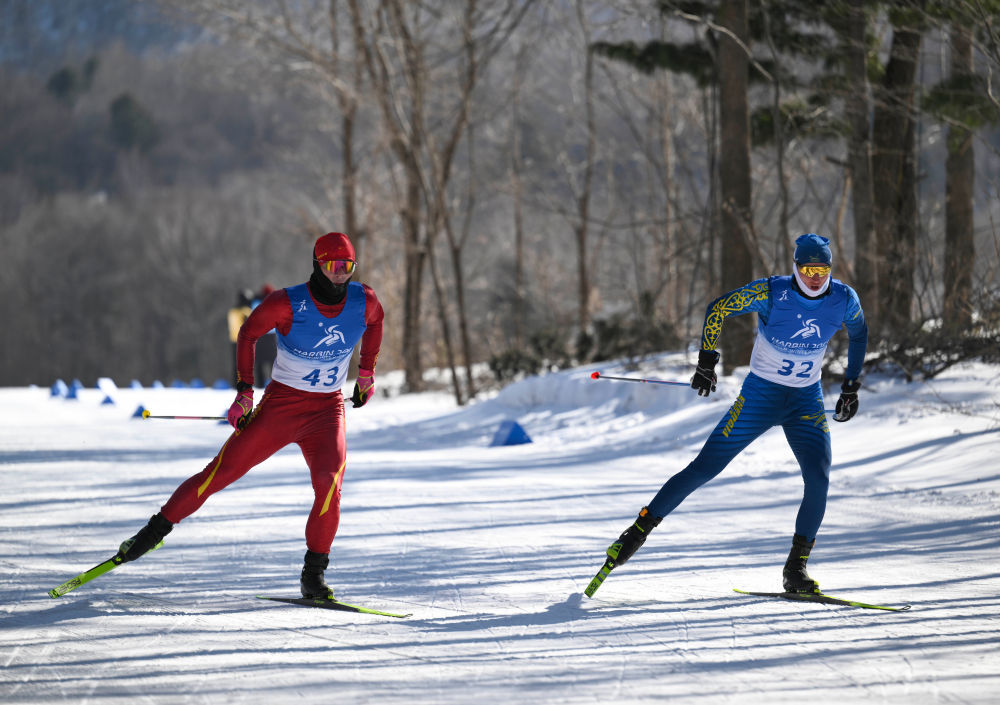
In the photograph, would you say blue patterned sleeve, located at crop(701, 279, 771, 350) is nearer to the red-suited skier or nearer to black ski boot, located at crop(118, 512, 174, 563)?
the red-suited skier

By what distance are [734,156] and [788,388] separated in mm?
10103

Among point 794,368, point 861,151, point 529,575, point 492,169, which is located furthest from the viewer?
point 492,169

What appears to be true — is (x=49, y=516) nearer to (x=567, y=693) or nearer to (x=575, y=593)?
(x=575, y=593)

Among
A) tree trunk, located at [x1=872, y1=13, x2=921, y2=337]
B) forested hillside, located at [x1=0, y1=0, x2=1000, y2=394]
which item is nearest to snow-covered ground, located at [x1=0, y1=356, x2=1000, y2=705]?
tree trunk, located at [x1=872, y1=13, x2=921, y2=337]

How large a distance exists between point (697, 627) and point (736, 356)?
1028cm

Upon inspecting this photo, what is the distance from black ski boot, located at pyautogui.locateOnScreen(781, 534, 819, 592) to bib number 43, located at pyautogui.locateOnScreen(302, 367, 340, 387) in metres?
2.40

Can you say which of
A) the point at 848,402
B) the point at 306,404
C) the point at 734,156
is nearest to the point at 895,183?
the point at 734,156

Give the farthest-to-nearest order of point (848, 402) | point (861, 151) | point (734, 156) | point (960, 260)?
1. point (734, 156)
2. point (861, 151)
3. point (960, 260)
4. point (848, 402)

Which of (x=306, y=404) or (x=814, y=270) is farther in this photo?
(x=306, y=404)

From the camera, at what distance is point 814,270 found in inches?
190

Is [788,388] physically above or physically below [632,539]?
above

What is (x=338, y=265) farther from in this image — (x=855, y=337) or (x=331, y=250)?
(x=855, y=337)

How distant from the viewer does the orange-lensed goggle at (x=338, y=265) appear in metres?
4.86

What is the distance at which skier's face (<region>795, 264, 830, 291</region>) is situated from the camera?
4.82 metres
